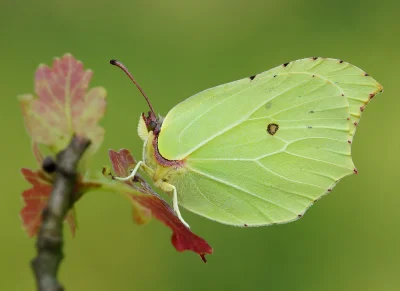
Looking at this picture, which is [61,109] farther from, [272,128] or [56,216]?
[272,128]

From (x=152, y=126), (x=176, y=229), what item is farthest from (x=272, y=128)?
(x=176, y=229)

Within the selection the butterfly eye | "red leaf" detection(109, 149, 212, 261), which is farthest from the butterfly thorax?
"red leaf" detection(109, 149, 212, 261)

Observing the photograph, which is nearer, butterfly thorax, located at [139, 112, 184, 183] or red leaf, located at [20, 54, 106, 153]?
red leaf, located at [20, 54, 106, 153]

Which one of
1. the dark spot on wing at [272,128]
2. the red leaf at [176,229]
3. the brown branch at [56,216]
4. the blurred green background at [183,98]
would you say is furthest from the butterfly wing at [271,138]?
the blurred green background at [183,98]

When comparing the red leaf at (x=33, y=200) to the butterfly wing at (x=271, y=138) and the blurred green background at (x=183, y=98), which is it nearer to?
the butterfly wing at (x=271, y=138)

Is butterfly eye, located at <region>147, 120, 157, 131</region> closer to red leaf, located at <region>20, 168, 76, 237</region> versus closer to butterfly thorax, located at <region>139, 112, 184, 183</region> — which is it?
butterfly thorax, located at <region>139, 112, 184, 183</region>

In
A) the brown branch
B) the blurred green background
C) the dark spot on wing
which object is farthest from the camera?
the blurred green background
